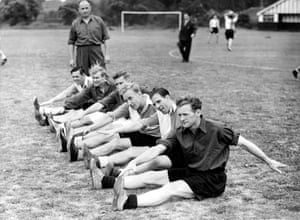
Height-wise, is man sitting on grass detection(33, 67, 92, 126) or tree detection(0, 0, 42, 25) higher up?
man sitting on grass detection(33, 67, 92, 126)

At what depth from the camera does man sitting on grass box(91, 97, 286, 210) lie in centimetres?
581

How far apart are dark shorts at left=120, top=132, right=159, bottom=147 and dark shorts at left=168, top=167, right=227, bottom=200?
127 centimetres

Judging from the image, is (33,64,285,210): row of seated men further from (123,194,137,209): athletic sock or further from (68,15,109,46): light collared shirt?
(68,15,109,46): light collared shirt

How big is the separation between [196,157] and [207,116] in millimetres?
4852

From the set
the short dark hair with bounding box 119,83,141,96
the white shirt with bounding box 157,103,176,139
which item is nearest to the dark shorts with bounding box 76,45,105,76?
the short dark hair with bounding box 119,83,141,96

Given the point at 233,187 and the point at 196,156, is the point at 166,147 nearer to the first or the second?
the point at 196,156

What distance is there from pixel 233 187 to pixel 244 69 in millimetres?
13121

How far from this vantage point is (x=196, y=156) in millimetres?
5984

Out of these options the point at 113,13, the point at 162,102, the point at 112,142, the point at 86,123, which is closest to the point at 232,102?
the point at 86,123

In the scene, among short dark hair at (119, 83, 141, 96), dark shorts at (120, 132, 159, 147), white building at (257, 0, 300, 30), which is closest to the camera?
short dark hair at (119, 83, 141, 96)

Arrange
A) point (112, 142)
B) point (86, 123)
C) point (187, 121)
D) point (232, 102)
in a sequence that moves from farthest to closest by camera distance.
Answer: point (232, 102) → point (86, 123) → point (112, 142) → point (187, 121)

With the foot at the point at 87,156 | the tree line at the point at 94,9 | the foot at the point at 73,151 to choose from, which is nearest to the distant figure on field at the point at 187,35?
the foot at the point at 73,151

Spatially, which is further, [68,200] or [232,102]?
[232,102]

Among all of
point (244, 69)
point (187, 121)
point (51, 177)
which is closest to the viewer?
point (187, 121)
